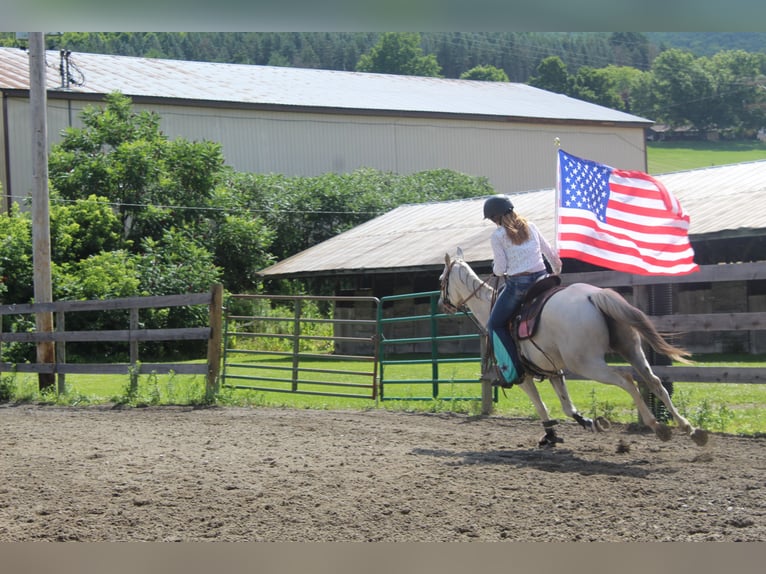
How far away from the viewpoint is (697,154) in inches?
3282

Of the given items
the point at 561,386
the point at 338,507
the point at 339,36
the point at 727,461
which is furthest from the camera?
the point at 339,36

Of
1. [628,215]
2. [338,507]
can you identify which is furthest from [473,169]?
[338,507]

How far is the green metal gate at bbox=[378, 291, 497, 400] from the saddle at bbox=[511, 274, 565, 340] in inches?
126

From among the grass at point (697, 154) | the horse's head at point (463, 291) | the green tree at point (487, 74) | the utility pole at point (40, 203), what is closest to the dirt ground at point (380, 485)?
the horse's head at point (463, 291)

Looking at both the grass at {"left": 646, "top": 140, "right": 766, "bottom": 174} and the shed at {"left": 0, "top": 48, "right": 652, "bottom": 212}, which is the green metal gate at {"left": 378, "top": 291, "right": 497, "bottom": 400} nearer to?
the shed at {"left": 0, "top": 48, "right": 652, "bottom": 212}

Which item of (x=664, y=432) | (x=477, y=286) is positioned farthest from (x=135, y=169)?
(x=664, y=432)

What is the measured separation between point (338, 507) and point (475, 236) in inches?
A: 809

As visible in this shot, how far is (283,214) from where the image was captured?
125 ft

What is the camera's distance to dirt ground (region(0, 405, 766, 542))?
5.38m

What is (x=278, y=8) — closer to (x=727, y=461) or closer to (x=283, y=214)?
(x=727, y=461)

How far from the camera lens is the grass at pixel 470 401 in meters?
9.88

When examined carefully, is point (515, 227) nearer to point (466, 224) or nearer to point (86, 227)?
point (466, 224)

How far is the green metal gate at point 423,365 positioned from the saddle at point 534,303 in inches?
126

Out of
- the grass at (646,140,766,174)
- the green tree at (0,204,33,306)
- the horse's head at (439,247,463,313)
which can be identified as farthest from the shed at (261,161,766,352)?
the grass at (646,140,766,174)
